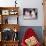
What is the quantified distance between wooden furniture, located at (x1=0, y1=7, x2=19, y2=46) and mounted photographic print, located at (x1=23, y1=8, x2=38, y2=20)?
0.25 meters

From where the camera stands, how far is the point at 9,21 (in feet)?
15.6

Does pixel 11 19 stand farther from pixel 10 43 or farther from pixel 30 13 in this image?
pixel 10 43

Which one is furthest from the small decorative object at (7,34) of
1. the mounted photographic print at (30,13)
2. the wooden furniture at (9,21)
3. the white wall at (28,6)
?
the mounted photographic print at (30,13)

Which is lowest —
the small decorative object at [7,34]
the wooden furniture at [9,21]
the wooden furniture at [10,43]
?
the wooden furniture at [10,43]

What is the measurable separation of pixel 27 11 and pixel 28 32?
2.13 ft

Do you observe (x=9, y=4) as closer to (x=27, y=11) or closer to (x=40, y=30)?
(x=27, y=11)

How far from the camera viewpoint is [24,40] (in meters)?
4.55

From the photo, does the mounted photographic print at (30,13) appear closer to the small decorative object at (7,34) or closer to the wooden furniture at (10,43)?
the small decorative object at (7,34)

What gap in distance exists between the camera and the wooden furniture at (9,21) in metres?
4.66

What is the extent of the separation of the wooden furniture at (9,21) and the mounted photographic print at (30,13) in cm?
25

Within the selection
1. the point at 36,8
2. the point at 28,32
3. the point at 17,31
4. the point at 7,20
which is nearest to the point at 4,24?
the point at 7,20

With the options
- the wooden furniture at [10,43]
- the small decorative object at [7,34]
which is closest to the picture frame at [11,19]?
the small decorative object at [7,34]

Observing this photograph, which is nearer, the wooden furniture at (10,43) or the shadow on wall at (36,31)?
the wooden furniture at (10,43)

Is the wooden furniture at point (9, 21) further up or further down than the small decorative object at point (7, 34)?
further up
